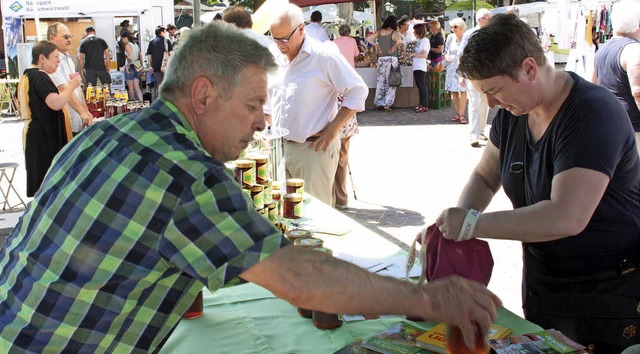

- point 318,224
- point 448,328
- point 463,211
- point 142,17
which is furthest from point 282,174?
point 142,17

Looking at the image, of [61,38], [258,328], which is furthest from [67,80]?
[258,328]

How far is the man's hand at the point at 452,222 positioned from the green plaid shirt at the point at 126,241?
33.2 inches

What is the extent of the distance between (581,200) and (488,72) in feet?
1.47

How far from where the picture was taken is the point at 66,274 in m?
1.29

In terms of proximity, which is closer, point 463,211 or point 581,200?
point 581,200

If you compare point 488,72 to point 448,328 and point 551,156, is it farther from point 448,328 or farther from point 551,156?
point 448,328

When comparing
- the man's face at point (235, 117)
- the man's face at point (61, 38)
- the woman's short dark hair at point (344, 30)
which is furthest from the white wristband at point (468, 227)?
the woman's short dark hair at point (344, 30)

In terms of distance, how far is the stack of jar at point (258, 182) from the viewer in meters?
2.75

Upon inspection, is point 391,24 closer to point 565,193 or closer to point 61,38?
point 61,38

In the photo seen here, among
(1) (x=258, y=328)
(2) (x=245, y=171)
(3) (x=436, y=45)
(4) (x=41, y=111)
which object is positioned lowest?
(1) (x=258, y=328)

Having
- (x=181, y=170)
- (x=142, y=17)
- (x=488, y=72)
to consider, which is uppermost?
(x=142, y=17)

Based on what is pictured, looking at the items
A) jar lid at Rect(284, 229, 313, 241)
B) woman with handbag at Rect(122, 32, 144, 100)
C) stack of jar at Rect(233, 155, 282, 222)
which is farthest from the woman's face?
woman with handbag at Rect(122, 32, 144, 100)

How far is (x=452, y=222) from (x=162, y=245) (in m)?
1.01

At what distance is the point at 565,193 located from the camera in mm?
1894
